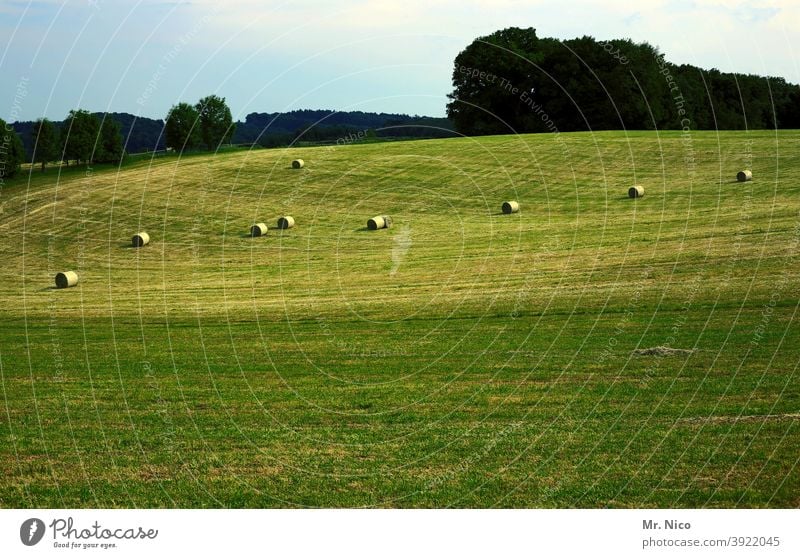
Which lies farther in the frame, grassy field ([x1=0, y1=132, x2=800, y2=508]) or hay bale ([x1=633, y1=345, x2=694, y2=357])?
hay bale ([x1=633, y1=345, x2=694, y2=357])

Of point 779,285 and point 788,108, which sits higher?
point 788,108

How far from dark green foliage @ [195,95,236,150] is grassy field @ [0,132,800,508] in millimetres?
12812

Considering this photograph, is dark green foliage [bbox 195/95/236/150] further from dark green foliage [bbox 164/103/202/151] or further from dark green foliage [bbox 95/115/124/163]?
dark green foliage [bbox 95/115/124/163]

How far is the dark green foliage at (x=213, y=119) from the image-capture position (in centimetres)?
8619

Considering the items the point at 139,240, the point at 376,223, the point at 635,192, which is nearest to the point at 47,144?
the point at 139,240

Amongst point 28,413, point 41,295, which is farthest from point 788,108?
point 28,413

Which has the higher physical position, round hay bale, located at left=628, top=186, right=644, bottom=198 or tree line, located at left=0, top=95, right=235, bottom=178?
tree line, located at left=0, top=95, right=235, bottom=178

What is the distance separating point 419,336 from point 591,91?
65127mm

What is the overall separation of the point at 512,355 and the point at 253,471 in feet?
38.4

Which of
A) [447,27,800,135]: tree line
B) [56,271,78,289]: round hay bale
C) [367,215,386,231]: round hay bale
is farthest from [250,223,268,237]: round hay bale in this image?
[447,27,800,135]: tree line

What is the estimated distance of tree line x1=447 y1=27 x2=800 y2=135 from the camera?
3381 inches

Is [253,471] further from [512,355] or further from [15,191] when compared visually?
[15,191]

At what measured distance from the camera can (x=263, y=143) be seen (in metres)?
104

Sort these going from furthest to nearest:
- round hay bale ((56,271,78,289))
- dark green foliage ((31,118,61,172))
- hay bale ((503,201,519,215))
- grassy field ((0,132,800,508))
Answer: dark green foliage ((31,118,61,172)) < hay bale ((503,201,519,215)) < round hay bale ((56,271,78,289)) < grassy field ((0,132,800,508))
